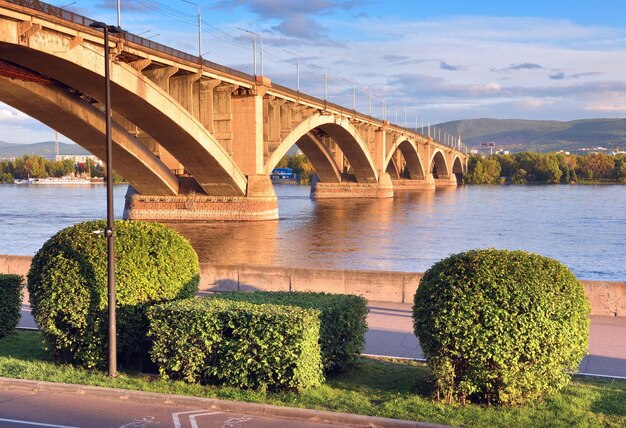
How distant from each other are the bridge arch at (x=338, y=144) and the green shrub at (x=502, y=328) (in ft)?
163

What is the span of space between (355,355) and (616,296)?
669 cm

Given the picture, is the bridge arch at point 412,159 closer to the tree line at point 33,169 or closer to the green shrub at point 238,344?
the tree line at point 33,169

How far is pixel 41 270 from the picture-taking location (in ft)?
34.7

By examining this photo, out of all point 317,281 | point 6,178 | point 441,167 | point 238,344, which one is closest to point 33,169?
point 6,178

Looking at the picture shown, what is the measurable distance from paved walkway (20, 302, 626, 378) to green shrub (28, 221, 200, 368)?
3.46m

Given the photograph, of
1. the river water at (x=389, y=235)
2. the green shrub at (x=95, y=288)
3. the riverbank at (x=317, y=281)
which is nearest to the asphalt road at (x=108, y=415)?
the green shrub at (x=95, y=288)

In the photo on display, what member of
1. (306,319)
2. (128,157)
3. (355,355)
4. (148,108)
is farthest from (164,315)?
(128,157)

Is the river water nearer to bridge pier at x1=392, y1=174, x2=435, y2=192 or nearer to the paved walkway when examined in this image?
the paved walkway

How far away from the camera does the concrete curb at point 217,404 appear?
26.4ft

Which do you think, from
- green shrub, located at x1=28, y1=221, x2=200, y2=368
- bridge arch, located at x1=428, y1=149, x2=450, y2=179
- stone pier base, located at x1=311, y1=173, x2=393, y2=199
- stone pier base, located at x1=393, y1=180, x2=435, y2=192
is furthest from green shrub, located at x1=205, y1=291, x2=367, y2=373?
bridge arch, located at x1=428, y1=149, x2=450, y2=179

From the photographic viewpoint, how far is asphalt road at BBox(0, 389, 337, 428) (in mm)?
8125

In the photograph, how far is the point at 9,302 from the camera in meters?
12.3

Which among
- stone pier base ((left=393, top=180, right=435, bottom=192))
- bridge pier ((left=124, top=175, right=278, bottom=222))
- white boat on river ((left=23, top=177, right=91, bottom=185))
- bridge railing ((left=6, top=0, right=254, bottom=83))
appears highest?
bridge railing ((left=6, top=0, right=254, bottom=83))

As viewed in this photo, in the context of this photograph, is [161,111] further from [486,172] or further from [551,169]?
[486,172]
